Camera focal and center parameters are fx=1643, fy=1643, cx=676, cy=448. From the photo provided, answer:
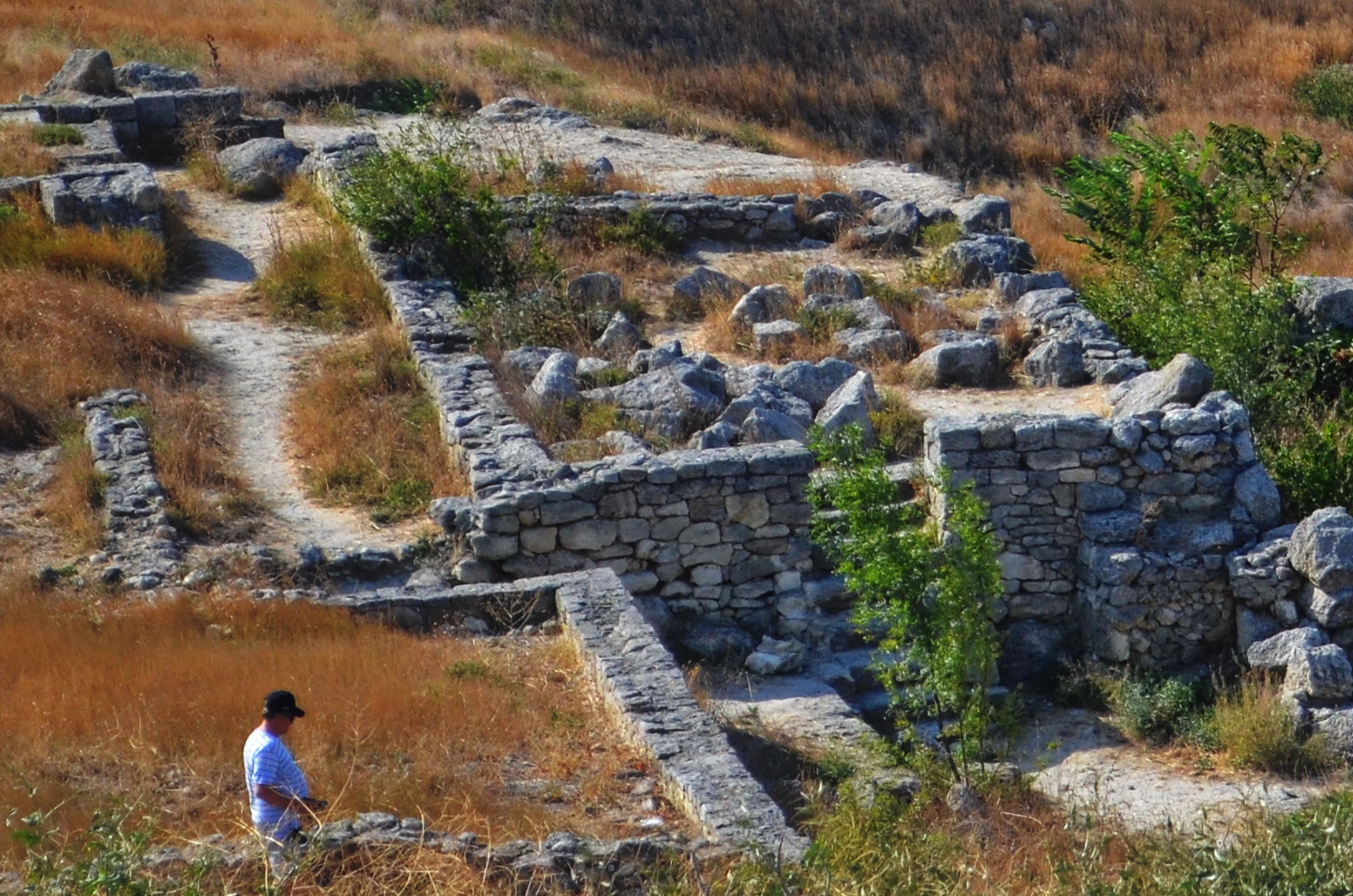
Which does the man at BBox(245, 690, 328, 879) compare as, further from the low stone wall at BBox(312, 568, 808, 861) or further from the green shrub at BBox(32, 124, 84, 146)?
the green shrub at BBox(32, 124, 84, 146)

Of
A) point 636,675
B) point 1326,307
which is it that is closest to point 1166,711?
point 636,675

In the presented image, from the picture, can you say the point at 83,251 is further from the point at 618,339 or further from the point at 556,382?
the point at 556,382

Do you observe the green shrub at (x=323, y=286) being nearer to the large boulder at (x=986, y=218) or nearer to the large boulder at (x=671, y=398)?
the large boulder at (x=671, y=398)

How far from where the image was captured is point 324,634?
327 inches

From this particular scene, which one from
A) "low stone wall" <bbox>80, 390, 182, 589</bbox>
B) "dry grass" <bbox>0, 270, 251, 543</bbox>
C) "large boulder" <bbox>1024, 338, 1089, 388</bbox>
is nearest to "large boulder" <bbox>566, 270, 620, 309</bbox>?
"dry grass" <bbox>0, 270, 251, 543</bbox>

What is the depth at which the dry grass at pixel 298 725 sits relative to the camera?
21.0 ft

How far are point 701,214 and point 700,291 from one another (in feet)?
6.59

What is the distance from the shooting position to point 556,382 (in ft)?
38.2

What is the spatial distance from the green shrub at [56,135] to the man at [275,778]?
12855 mm

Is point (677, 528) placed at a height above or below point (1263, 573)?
above

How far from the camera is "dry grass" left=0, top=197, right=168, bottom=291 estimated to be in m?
13.7

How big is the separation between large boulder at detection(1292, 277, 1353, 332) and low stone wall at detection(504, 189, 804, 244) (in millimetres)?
5087

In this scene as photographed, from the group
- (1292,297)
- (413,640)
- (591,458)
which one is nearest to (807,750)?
(413,640)

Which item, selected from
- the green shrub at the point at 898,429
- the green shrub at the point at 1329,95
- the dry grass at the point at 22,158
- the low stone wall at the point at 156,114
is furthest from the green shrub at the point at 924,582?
the green shrub at the point at 1329,95
